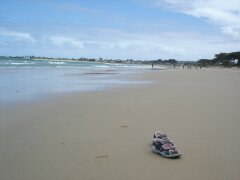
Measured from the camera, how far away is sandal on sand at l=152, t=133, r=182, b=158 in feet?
14.4

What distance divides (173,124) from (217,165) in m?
2.38

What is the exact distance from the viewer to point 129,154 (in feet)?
15.2

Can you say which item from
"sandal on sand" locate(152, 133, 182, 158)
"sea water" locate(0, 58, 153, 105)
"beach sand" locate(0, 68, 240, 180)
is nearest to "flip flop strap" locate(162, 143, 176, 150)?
"sandal on sand" locate(152, 133, 182, 158)

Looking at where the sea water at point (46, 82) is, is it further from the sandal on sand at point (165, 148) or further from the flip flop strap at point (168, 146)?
the flip flop strap at point (168, 146)

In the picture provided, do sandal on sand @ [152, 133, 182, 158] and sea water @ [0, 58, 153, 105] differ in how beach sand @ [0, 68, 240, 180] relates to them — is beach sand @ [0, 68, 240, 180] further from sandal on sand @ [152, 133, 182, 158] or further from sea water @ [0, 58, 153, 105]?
sea water @ [0, 58, 153, 105]

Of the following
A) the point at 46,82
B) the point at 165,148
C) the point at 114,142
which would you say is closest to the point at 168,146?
the point at 165,148

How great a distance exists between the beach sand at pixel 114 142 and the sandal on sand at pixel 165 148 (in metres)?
0.09

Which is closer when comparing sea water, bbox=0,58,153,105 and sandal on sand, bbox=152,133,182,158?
sandal on sand, bbox=152,133,182,158

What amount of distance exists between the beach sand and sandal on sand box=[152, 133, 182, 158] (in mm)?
85

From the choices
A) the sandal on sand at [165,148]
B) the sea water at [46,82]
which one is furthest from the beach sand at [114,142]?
the sea water at [46,82]

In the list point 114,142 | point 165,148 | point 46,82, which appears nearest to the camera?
point 165,148

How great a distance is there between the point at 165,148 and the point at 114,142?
3.47ft

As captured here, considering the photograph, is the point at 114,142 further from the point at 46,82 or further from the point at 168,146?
the point at 46,82

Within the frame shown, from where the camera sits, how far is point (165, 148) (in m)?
4.47
